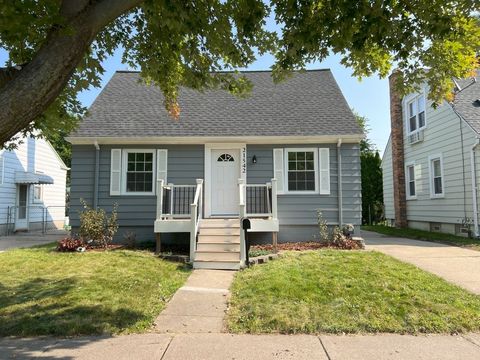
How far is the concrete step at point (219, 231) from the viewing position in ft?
32.8

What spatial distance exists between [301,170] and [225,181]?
2.35 meters

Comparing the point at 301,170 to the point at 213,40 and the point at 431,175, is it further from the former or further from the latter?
the point at 431,175

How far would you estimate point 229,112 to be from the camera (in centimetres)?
1314

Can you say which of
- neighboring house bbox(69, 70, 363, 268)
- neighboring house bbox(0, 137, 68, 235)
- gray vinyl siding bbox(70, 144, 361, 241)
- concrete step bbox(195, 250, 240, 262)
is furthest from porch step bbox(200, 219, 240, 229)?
neighboring house bbox(0, 137, 68, 235)

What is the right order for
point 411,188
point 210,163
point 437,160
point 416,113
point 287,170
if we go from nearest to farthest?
point 287,170 → point 210,163 → point 437,160 → point 416,113 → point 411,188

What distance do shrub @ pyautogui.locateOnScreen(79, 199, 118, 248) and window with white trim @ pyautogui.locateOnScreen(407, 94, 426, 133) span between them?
43.0 ft

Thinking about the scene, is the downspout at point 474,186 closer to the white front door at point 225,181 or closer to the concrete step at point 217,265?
the white front door at point 225,181

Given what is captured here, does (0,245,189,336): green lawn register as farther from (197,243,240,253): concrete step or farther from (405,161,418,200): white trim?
(405,161,418,200): white trim

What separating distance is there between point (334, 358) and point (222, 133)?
871cm

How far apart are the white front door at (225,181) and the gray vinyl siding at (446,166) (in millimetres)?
8023

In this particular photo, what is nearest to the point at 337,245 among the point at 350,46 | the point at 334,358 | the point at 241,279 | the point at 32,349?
the point at 241,279

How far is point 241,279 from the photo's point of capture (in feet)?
24.4

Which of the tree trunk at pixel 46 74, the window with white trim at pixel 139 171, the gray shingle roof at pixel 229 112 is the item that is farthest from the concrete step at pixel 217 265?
the tree trunk at pixel 46 74

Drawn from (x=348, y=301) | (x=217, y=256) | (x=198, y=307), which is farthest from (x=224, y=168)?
(x=348, y=301)
